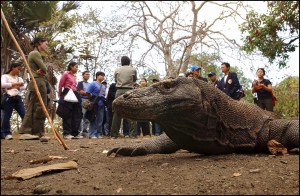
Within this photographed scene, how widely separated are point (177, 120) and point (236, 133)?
579 mm

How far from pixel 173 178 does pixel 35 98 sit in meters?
4.41

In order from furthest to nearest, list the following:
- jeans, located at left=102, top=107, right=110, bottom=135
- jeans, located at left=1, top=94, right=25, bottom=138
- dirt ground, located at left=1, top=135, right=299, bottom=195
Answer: jeans, located at left=102, top=107, right=110, bottom=135
jeans, located at left=1, top=94, right=25, bottom=138
dirt ground, located at left=1, top=135, right=299, bottom=195

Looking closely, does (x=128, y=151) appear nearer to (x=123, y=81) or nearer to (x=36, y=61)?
(x=36, y=61)

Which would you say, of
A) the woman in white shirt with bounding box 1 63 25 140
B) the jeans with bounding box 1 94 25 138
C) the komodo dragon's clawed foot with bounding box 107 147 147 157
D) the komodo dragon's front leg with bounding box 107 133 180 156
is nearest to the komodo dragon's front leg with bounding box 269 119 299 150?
the komodo dragon's front leg with bounding box 107 133 180 156

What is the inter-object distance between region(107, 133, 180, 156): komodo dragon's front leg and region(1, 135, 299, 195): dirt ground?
0.36 m

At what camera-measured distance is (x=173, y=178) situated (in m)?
2.51

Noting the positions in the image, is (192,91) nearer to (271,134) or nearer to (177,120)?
(177,120)

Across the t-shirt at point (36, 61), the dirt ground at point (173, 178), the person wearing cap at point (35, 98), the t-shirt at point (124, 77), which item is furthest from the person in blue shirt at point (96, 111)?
the dirt ground at point (173, 178)

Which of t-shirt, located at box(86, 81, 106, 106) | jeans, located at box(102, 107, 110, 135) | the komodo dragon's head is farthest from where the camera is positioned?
jeans, located at box(102, 107, 110, 135)

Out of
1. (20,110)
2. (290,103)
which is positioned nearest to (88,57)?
(290,103)

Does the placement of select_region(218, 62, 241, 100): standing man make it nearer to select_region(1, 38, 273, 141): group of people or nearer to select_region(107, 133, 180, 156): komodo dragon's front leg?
select_region(1, 38, 273, 141): group of people

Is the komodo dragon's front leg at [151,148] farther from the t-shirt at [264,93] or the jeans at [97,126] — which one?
the jeans at [97,126]

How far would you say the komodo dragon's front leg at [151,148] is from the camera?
3768 mm

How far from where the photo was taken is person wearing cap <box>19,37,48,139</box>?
20.2 feet
